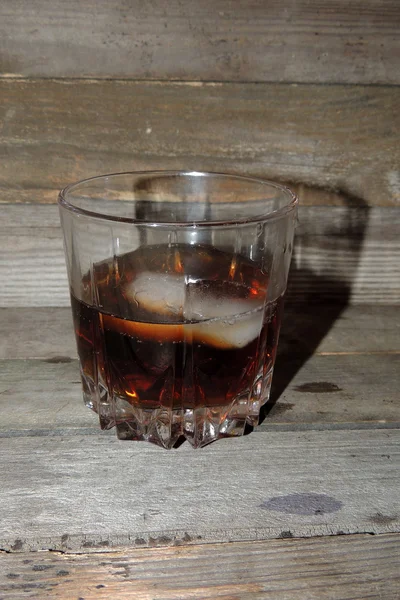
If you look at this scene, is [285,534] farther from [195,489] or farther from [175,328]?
[175,328]

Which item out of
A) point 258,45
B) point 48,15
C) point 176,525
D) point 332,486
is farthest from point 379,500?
point 48,15

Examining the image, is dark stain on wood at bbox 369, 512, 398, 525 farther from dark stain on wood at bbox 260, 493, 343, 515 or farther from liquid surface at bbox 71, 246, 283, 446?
liquid surface at bbox 71, 246, 283, 446

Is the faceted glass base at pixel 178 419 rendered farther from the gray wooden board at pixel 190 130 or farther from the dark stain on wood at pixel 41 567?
the gray wooden board at pixel 190 130

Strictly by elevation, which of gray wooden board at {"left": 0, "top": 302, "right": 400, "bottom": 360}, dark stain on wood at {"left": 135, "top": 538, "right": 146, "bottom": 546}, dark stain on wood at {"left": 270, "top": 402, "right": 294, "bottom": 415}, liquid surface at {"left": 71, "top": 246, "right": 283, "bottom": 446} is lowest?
gray wooden board at {"left": 0, "top": 302, "right": 400, "bottom": 360}

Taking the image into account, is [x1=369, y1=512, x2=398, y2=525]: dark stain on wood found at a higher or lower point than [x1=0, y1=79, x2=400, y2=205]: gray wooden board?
lower

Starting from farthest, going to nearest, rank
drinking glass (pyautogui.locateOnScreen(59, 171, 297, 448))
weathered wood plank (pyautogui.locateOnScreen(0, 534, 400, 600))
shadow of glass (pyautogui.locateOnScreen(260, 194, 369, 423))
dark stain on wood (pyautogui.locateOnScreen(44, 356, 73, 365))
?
shadow of glass (pyautogui.locateOnScreen(260, 194, 369, 423)), dark stain on wood (pyautogui.locateOnScreen(44, 356, 73, 365)), drinking glass (pyautogui.locateOnScreen(59, 171, 297, 448)), weathered wood plank (pyautogui.locateOnScreen(0, 534, 400, 600))

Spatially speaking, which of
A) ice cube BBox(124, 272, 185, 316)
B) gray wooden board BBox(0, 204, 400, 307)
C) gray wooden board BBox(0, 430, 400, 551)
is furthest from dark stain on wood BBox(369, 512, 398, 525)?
gray wooden board BBox(0, 204, 400, 307)
